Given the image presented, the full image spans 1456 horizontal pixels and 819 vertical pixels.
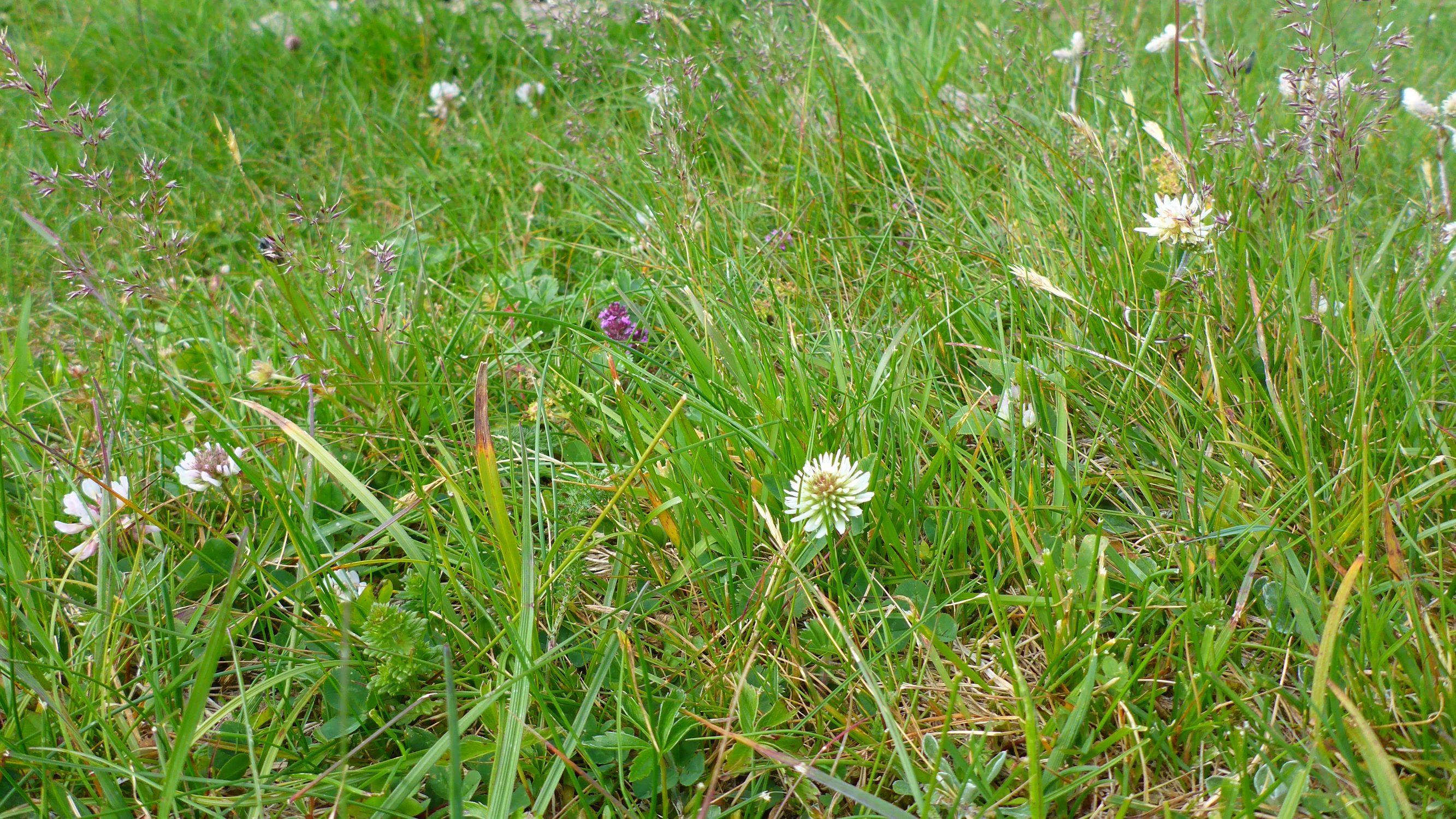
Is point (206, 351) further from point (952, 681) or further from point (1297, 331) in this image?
point (1297, 331)

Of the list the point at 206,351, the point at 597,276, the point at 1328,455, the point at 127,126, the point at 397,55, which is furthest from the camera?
the point at 397,55

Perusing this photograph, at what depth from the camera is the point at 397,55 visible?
12.1 feet

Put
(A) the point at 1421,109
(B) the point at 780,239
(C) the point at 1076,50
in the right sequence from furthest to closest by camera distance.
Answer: (C) the point at 1076,50 < (B) the point at 780,239 < (A) the point at 1421,109

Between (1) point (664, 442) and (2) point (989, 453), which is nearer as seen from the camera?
(2) point (989, 453)

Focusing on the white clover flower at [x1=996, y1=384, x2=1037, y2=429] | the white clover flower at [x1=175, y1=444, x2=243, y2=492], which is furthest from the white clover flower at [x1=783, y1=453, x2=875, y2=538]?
the white clover flower at [x1=175, y1=444, x2=243, y2=492]

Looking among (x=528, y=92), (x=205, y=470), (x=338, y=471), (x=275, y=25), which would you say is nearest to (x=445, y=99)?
(x=528, y=92)

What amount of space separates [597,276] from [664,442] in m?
0.95

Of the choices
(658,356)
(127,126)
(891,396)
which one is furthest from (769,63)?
(127,126)

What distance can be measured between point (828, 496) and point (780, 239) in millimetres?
999

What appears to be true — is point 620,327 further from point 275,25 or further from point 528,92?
point 275,25

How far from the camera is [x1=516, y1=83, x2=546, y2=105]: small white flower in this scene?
3.35 meters

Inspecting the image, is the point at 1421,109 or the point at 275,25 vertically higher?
the point at 1421,109

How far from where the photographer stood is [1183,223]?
1.71 metres

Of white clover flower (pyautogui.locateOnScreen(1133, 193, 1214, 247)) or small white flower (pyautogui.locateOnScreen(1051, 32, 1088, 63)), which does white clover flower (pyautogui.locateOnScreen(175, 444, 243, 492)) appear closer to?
white clover flower (pyautogui.locateOnScreen(1133, 193, 1214, 247))
